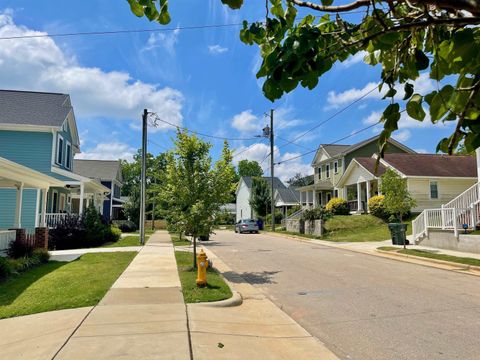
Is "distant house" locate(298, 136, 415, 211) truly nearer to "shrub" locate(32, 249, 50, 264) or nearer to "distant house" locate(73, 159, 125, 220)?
"distant house" locate(73, 159, 125, 220)

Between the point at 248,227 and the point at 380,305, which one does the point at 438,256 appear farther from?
the point at 248,227

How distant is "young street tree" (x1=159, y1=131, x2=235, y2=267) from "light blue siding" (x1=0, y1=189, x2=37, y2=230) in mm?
11950

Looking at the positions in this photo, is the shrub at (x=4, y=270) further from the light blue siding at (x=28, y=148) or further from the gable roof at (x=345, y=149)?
the gable roof at (x=345, y=149)

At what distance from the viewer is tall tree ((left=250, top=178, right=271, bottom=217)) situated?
54312 millimetres

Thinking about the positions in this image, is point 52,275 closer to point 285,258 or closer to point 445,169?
point 285,258

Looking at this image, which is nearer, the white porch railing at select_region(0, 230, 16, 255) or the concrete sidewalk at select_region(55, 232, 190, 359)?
the concrete sidewalk at select_region(55, 232, 190, 359)

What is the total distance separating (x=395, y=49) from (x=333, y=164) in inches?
1755

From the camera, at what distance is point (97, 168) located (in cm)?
4444

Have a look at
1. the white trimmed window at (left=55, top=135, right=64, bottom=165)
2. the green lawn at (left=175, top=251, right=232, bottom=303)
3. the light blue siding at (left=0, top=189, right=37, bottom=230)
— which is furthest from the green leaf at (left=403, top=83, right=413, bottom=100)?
the white trimmed window at (left=55, top=135, right=64, bottom=165)

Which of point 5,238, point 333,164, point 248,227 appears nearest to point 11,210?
point 5,238

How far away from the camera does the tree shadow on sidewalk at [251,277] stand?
11.8 m

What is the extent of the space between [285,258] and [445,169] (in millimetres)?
23175

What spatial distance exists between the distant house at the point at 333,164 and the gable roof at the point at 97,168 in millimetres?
21774

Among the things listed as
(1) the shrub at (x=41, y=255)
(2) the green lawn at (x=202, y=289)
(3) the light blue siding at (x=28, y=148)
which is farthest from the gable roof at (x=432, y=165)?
(1) the shrub at (x=41, y=255)
